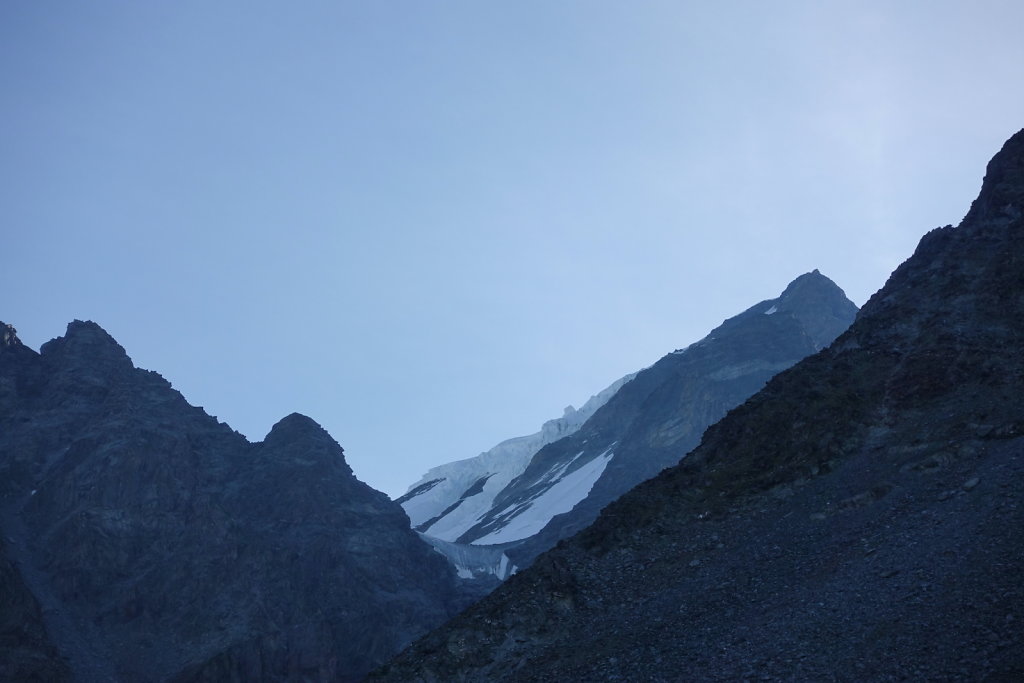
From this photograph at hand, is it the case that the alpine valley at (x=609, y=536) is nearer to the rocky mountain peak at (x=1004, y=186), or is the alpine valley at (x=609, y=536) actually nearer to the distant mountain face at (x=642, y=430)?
the rocky mountain peak at (x=1004, y=186)

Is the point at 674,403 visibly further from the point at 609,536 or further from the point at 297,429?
the point at 609,536

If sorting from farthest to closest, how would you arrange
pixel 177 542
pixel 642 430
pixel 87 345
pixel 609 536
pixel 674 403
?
pixel 674 403, pixel 642 430, pixel 87 345, pixel 177 542, pixel 609 536

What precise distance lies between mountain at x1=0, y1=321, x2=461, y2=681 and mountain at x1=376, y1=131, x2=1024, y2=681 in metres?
56.0

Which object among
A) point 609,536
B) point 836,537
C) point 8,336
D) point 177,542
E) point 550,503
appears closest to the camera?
point 836,537

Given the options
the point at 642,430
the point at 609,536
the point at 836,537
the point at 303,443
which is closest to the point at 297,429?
the point at 303,443

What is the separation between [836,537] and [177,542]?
84.6 m

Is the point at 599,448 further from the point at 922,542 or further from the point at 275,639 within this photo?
the point at 922,542

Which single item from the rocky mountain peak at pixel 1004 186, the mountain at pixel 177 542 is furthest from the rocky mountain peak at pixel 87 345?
the rocky mountain peak at pixel 1004 186

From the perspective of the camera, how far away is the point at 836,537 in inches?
1422

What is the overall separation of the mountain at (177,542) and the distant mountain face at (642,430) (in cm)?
2312

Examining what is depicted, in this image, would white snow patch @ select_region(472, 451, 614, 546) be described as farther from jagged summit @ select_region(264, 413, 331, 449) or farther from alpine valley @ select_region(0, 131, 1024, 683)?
jagged summit @ select_region(264, 413, 331, 449)

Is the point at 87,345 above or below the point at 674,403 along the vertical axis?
above

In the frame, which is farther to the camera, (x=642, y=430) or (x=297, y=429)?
(x=642, y=430)

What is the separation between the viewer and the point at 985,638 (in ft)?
78.4
